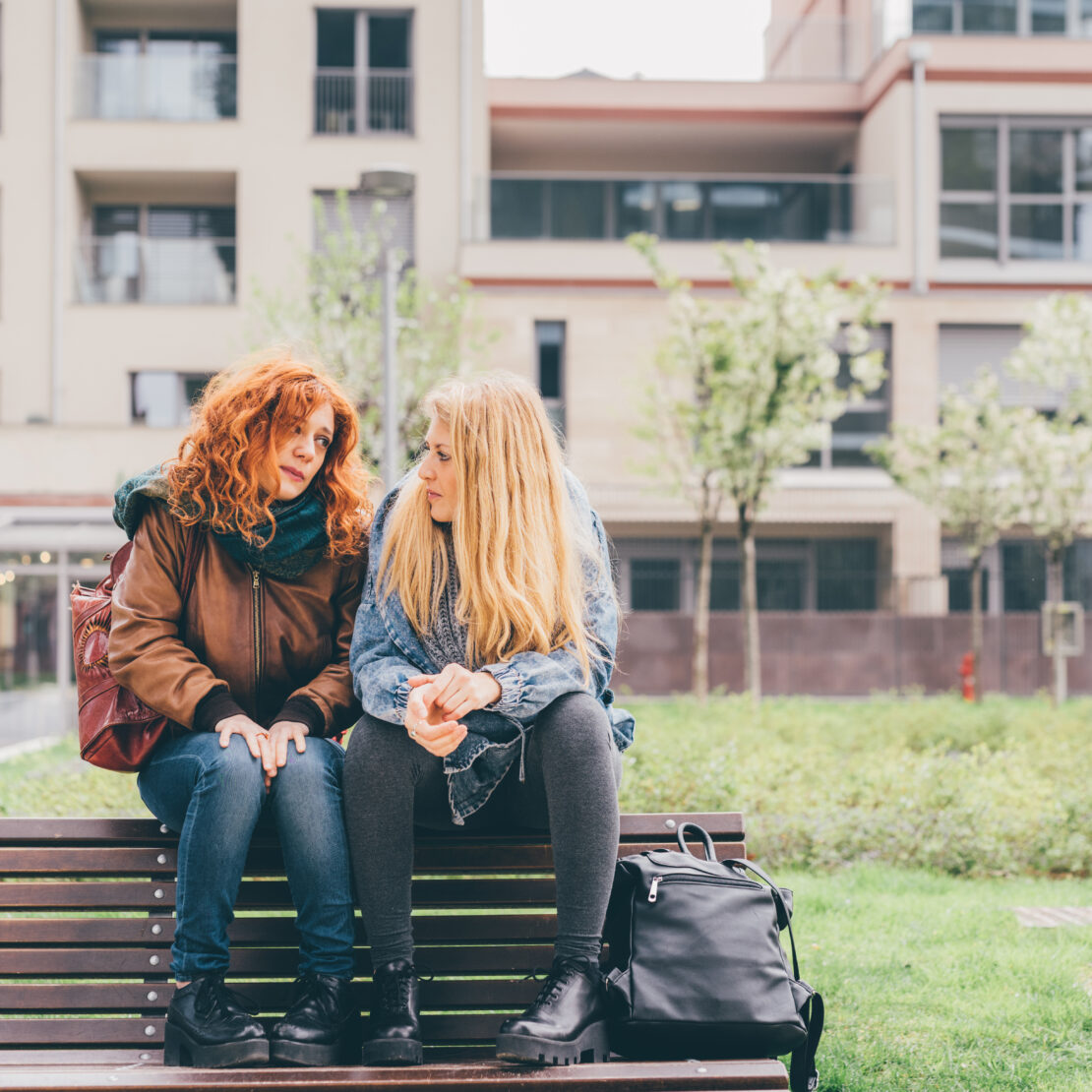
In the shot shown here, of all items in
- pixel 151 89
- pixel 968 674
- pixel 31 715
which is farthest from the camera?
pixel 151 89

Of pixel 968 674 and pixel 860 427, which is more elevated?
pixel 860 427

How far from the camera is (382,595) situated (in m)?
2.84

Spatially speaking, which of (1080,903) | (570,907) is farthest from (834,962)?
(570,907)

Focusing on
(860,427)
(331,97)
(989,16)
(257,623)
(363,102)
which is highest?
(989,16)

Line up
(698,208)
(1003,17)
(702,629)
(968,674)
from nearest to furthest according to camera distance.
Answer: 1. (702,629)
2. (968,674)
3. (1003,17)
4. (698,208)

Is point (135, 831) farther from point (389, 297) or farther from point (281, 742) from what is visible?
point (389, 297)

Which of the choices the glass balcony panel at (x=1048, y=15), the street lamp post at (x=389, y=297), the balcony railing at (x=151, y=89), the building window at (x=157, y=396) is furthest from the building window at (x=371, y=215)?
the glass balcony panel at (x=1048, y=15)

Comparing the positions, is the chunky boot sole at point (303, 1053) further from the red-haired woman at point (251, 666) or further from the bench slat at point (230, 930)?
the bench slat at point (230, 930)

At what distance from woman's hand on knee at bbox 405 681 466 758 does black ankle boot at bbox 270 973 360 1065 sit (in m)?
0.53

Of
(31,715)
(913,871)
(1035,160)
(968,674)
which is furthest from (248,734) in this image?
(1035,160)

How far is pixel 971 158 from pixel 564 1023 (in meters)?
23.1

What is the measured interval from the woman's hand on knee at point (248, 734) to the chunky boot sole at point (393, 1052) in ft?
2.01

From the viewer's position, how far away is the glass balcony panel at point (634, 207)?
22641mm

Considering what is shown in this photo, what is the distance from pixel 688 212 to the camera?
2297cm
